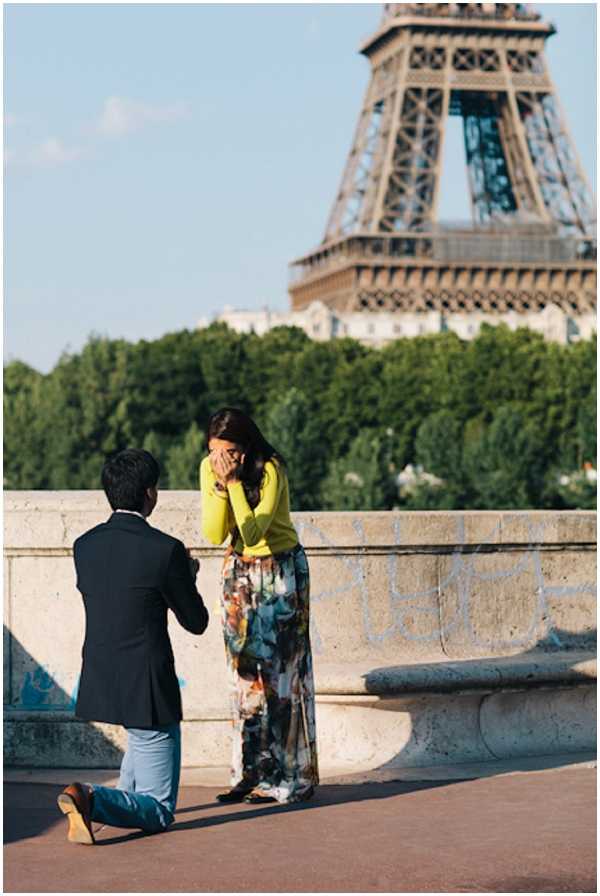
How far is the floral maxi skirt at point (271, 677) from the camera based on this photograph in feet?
23.9

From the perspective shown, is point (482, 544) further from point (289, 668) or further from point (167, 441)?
point (167, 441)

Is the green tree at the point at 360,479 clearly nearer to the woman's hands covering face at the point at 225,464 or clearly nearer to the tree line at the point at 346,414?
the tree line at the point at 346,414

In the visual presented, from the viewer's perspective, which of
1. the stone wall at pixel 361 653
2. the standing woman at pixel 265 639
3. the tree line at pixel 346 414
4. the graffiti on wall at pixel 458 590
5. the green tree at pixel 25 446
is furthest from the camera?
the green tree at pixel 25 446

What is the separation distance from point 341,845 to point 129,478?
1660mm

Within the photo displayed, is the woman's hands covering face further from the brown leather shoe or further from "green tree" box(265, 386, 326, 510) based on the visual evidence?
"green tree" box(265, 386, 326, 510)

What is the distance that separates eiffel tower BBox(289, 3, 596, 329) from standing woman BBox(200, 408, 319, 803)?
86.3 meters

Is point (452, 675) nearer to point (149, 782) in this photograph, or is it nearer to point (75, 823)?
point (149, 782)

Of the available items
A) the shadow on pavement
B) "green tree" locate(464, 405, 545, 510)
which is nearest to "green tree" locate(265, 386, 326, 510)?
"green tree" locate(464, 405, 545, 510)

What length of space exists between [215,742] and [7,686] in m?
1.12

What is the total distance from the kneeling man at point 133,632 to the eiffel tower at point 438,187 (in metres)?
87.1

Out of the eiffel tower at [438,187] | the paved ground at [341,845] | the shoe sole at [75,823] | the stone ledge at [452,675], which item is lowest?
the paved ground at [341,845]

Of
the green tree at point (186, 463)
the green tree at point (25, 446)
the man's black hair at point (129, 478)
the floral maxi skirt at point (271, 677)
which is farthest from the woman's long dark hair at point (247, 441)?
the green tree at point (25, 446)

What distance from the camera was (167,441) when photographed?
6456 centimetres

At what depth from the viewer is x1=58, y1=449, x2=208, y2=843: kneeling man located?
6.45 meters
